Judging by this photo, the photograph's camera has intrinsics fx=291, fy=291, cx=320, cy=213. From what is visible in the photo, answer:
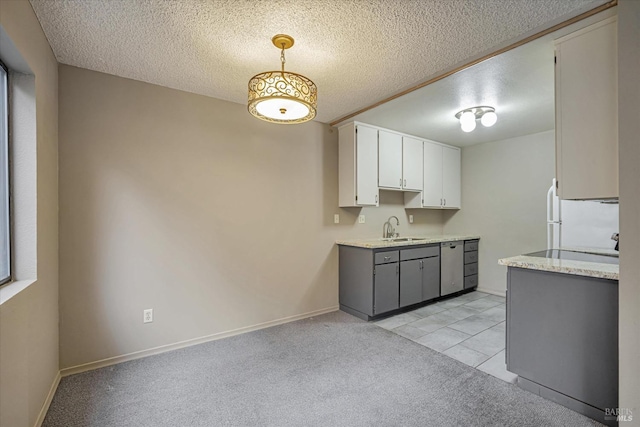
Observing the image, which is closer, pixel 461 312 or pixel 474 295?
pixel 461 312

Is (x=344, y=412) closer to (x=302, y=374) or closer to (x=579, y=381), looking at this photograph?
(x=302, y=374)

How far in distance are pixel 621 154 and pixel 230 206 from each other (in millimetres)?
2873

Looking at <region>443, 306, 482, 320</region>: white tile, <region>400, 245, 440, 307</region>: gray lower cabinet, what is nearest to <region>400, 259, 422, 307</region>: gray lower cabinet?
<region>400, 245, 440, 307</region>: gray lower cabinet

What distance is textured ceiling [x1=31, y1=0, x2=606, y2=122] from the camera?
167 cm

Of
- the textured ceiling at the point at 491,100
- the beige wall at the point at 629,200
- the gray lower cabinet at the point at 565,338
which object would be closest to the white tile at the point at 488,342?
the gray lower cabinet at the point at 565,338

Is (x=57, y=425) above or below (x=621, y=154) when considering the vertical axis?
below

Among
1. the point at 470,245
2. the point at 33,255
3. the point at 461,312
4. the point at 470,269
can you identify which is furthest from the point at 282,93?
the point at 470,269

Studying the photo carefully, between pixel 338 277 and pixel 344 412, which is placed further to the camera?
pixel 338 277

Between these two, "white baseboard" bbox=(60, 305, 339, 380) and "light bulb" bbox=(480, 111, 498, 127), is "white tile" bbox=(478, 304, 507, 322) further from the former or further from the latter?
"light bulb" bbox=(480, 111, 498, 127)

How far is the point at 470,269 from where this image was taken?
15.0 feet

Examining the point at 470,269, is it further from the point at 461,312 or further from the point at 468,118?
the point at 468,118

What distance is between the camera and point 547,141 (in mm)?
3980

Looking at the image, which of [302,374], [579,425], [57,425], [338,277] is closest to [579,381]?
[579,425]

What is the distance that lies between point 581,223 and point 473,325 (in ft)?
5.43
